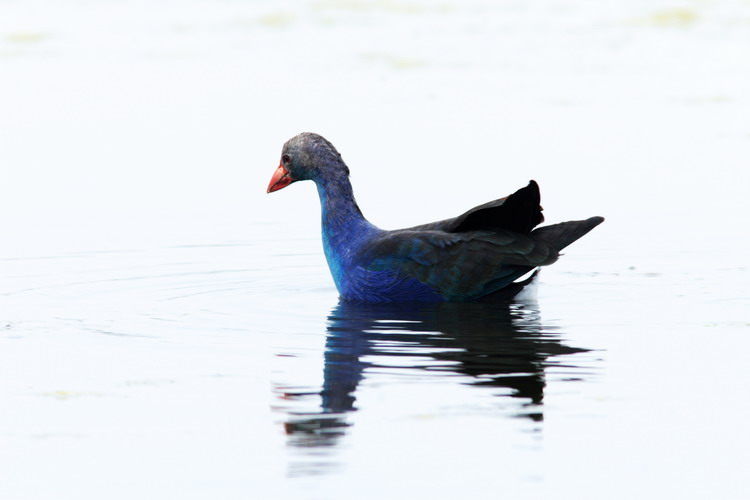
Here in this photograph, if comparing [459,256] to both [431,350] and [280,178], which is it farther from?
[280,178]

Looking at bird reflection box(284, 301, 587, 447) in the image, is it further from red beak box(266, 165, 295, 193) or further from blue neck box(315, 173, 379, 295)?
red beak box(266, 165, 295, 193)

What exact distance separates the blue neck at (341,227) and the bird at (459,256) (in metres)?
0.01

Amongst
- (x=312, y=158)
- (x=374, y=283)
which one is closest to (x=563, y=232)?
(x=374, y=283)

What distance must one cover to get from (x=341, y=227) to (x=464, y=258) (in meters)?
1.09

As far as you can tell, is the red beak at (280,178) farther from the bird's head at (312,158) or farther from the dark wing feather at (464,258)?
the dark wing feather at (464,258)

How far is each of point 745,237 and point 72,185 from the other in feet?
21.5

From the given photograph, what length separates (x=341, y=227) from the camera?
10.2 m

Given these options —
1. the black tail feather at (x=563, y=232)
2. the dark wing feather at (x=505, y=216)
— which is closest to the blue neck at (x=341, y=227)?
the dark wing feather at (x=505, y=216)

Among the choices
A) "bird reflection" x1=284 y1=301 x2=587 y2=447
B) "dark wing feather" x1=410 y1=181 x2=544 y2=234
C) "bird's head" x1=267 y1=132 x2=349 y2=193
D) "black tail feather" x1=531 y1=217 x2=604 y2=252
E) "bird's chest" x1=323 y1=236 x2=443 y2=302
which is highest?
"bird's head" x1=267 y1=132 x2=349 y2=193

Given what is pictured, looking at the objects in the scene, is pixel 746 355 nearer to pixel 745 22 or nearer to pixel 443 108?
pixel 443 108

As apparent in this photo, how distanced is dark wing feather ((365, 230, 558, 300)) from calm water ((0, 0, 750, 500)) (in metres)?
0.18

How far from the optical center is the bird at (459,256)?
31.3 feet

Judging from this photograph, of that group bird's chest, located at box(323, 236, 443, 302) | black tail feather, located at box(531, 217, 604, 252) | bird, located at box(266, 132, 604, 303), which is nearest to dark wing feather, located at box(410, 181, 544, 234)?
bird, located at box(266, 132, 604, 303)

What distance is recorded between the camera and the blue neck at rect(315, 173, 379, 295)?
396 inches
